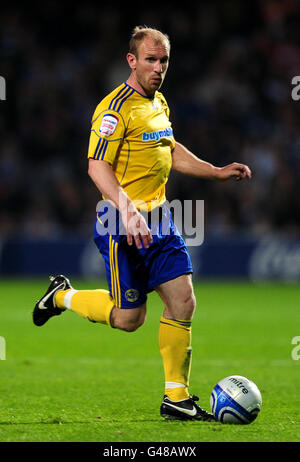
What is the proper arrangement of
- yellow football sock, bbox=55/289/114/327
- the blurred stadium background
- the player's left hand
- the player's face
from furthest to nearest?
the blurred stadium background → the player's left hand → yellow football sock, bbox=55/289/114/327 → the player's face

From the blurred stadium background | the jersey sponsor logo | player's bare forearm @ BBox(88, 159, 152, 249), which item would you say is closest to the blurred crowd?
the blurred stadium background

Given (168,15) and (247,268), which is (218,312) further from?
(168,15)

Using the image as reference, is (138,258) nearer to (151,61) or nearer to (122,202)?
(122,202)

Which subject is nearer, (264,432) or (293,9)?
(264,432)

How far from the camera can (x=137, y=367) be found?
698 centimetres

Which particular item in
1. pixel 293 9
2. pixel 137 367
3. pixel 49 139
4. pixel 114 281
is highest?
pixel 293 9

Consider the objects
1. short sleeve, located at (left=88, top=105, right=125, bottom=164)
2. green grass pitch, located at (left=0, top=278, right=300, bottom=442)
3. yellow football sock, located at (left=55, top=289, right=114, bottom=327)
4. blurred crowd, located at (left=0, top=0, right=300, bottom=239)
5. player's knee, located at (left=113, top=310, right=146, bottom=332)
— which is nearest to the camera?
green grass pitch, located at (left=0, top=278, right=300, bottom=442)

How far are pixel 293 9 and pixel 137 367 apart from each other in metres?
13.0

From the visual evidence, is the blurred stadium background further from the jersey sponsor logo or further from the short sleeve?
the short sleeve

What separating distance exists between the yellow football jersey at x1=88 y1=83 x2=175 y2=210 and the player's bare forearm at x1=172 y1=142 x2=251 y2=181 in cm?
28

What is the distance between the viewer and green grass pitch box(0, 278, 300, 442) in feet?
14.4

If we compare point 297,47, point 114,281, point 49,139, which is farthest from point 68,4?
point 114,281

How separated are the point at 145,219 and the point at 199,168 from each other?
69 cm

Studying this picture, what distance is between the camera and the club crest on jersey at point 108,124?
4766 millimetres
